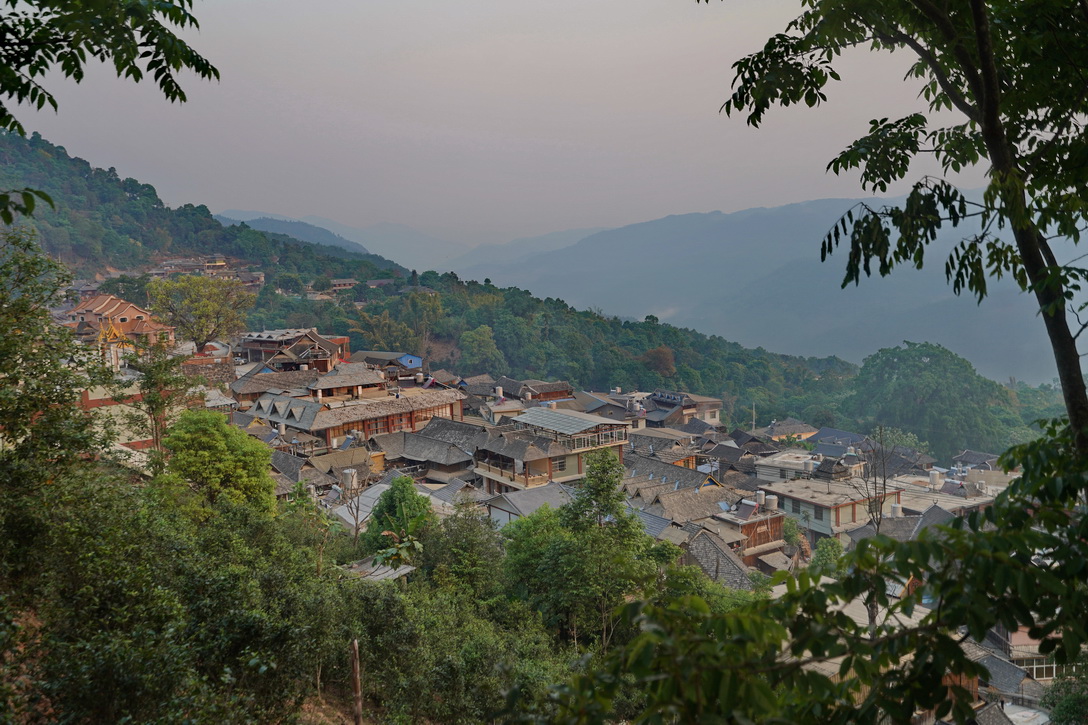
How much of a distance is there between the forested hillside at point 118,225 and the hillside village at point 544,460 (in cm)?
1950

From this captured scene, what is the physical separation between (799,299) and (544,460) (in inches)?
3979

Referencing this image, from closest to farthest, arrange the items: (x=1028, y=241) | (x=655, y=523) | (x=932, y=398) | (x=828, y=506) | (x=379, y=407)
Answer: (x=1028, y=241)
(x=655, y=523)
(x=828, y=506)
(x=379, y=407)
(x=932, y=398)

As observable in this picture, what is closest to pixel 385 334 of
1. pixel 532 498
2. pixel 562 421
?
pixel 562 421

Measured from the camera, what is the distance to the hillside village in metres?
16.7

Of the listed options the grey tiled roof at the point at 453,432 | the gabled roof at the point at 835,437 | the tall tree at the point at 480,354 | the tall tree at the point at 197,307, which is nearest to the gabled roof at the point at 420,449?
the grey tiled roof at the point at 453,432

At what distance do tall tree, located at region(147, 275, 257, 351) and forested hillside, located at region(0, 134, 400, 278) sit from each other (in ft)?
98.4

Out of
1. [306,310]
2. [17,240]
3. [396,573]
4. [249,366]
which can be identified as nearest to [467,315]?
[306,310]

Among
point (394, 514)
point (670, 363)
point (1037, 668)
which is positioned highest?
point (670, 363)

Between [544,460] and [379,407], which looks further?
[379,407]

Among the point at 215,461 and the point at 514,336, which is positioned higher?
the point at 514,336

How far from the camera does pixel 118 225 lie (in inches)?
2511

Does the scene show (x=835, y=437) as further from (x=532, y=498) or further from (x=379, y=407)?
(x=379, y=407)

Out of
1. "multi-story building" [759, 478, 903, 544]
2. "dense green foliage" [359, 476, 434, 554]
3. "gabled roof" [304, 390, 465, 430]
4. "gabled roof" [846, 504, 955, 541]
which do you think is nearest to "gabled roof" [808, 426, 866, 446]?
"multi-story building" [759, 478, 903, 544]

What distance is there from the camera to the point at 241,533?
923 centimetres
